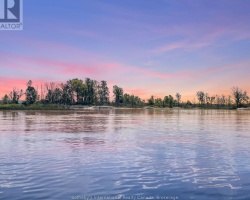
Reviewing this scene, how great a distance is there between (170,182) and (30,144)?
46.1 ft

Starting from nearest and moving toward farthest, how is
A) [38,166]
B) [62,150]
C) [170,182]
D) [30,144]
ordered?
[170,182] → [38,166] → [62,150] → [30,144]

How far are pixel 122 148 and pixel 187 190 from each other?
35.8 ft

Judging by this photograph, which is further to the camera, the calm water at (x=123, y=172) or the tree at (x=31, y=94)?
the tree at (x=31, y=94)

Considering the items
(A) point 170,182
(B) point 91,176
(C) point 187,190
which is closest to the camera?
(C) point 187,190

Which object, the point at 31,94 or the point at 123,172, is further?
the point at 31,94

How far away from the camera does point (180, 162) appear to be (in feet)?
54.1

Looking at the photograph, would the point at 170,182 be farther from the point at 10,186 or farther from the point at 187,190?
the point at 10,186

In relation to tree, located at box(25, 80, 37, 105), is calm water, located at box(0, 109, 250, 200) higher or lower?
lower

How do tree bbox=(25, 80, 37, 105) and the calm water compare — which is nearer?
the calm water

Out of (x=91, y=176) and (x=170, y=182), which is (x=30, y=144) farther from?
(x=170, y=182)

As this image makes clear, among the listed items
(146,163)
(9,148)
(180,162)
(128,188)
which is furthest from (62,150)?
(128,188)

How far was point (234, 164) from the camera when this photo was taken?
1603 centimetres

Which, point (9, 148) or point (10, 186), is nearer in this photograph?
point (10, 186)

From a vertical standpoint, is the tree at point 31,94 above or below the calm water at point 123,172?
above
